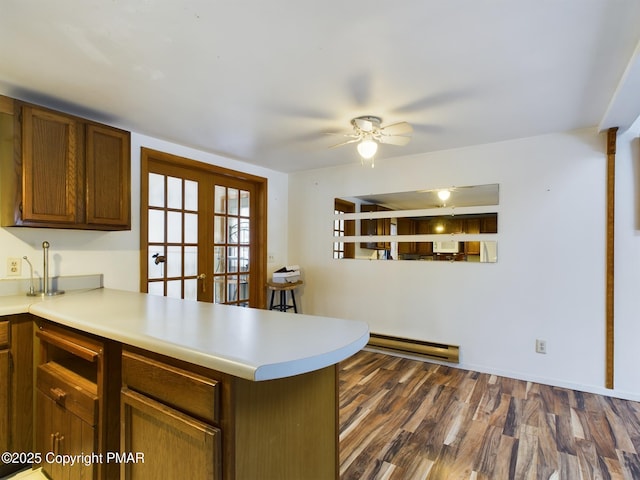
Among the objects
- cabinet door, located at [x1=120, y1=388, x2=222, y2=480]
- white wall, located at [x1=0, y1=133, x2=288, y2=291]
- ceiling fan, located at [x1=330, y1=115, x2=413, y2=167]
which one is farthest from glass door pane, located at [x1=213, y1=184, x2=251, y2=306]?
cabinet door, located at [x1=120, y1=388, x2=222, y2=480]

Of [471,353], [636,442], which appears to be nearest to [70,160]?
[471,353]

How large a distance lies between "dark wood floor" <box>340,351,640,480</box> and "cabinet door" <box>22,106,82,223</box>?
7.67 ft

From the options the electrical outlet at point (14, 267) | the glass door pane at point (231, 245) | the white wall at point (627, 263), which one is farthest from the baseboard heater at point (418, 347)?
the electrical outlet at point (14, 267)

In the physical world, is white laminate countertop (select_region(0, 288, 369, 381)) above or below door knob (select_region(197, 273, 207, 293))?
above

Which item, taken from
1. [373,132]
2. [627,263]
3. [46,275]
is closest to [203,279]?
[46,275]

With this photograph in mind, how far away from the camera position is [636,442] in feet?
6.87

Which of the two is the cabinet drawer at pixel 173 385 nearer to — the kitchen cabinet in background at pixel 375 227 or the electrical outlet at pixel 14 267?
the electrical outlet at pixel 14 267

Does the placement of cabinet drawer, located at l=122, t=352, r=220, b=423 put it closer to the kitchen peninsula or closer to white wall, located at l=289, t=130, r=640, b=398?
the kitchen peninsula

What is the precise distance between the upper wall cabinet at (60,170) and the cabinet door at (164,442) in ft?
4.94

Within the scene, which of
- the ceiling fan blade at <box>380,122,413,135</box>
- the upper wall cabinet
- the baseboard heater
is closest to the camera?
the upper wall cabinet

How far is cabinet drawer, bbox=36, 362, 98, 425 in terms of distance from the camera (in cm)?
141

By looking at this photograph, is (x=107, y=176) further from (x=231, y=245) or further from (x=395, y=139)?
(x=395, y=139)

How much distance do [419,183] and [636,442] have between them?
2571 mm

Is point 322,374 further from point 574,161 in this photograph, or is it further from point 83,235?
point 574,161
